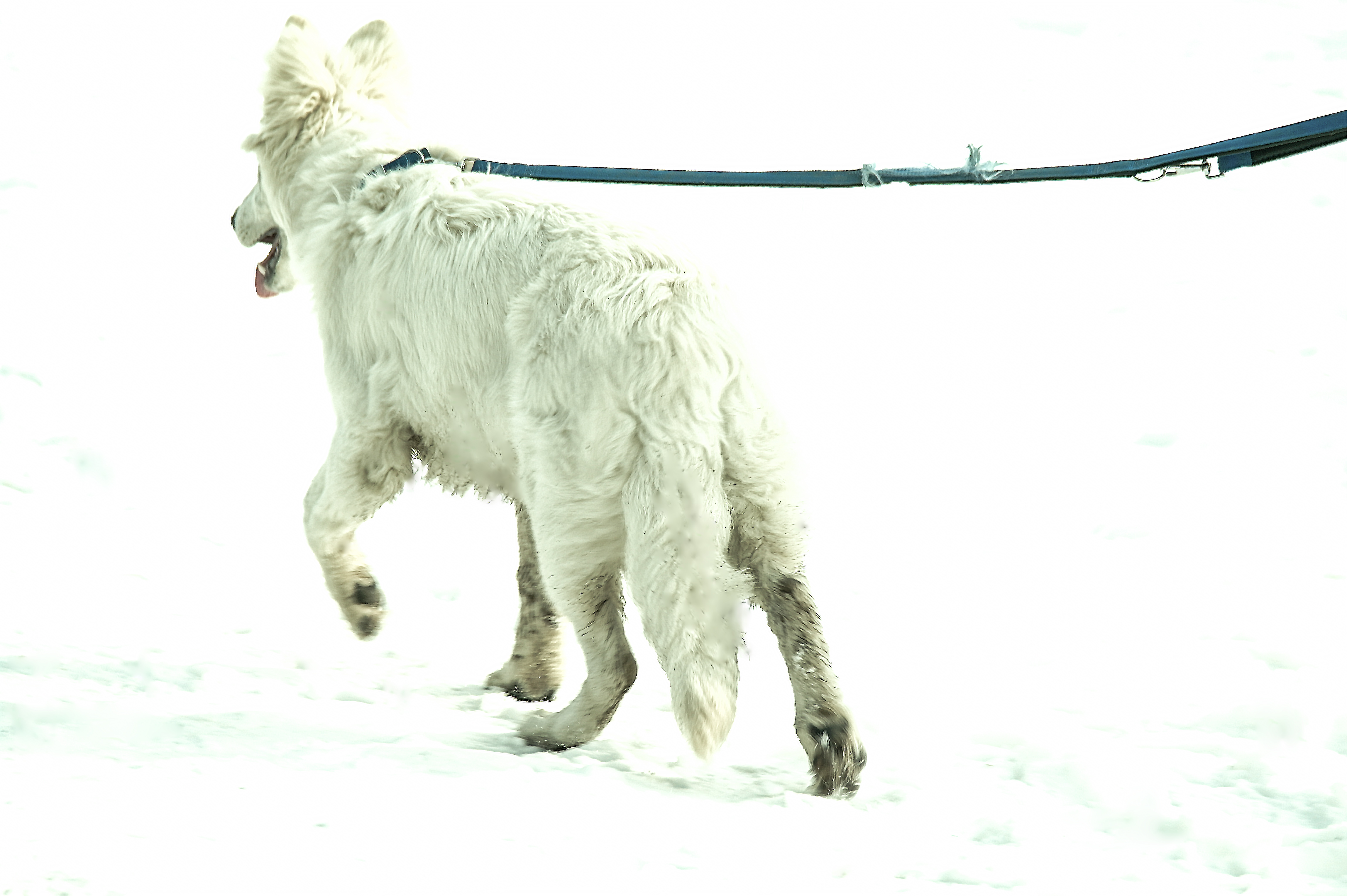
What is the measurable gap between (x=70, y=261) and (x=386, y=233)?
4.62 metres

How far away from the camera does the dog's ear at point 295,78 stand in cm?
494

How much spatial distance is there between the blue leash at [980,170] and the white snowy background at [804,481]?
24 centimetres

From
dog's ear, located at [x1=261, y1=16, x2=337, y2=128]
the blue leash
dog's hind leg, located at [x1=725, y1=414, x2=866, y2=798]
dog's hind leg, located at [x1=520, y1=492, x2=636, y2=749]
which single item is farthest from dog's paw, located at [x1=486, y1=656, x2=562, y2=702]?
dog's ear, located at [x1=261, y1=16, x2=337, y2=128]

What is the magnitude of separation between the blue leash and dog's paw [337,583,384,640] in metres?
1.54

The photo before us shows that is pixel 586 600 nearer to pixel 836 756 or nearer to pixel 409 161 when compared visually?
pixel 836 756

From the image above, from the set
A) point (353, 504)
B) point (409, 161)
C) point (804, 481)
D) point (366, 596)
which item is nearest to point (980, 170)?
point (804, 481)

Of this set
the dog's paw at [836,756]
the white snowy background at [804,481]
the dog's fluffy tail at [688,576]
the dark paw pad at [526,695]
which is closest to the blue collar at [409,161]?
the white snowy background at [804,481]

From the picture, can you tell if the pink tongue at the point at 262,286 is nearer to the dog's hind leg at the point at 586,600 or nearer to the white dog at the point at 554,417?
the white dog at the point at 554,417

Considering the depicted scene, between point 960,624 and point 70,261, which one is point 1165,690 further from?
point 70,261

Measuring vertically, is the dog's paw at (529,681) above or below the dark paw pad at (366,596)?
below

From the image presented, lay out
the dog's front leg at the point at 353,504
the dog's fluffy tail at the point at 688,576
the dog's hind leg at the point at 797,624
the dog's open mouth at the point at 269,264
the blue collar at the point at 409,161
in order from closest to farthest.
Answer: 1. the dog's fluffy tail at the point at 688,576
2. the dog's hind leg at the point at 797,624
3. the dog's front leg at the point at 353,504
4. the blue collar at the point at 409,161
5. the dog's open mouth at the point at 269,264

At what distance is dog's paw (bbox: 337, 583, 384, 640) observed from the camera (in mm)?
4656

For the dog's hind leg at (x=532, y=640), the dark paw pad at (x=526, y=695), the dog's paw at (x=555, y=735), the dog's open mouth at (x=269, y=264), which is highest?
the dog's open mouth at (x=269, y=264)

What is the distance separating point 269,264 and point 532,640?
6.74 ft
